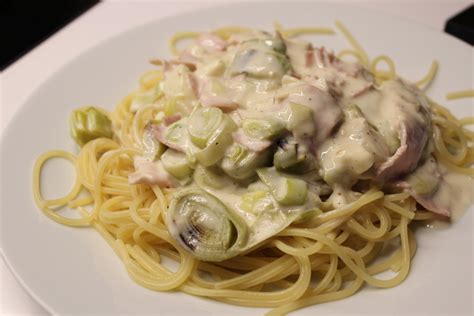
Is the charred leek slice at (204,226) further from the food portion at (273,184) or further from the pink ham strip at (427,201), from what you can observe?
the pink ham strip at (427,201)

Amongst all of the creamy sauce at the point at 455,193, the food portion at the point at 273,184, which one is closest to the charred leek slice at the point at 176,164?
the food portion at the point at 273,184

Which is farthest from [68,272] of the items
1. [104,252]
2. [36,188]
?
[36,188]

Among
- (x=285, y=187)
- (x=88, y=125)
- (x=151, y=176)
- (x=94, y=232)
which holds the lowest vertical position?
(x=285, y=187)

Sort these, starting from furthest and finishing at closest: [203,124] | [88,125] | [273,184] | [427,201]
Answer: [88,125], [427,201], [203,124], [273,184]

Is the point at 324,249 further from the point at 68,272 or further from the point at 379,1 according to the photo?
the point at 379,1

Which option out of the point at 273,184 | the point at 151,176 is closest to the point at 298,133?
the point at 273,184

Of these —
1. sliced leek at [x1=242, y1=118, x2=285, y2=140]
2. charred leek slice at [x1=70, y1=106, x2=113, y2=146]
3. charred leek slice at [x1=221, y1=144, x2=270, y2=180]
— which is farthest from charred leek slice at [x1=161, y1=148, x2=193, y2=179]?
charred leek slice at [x1=70, y1=106, x2=113, y2=146]

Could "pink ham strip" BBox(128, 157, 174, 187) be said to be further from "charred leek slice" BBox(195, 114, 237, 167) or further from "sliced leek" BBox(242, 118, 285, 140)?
"sliced leek" BBox(242, 118, 285, 140)

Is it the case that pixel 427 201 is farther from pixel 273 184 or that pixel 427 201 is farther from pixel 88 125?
pixel 88 125
